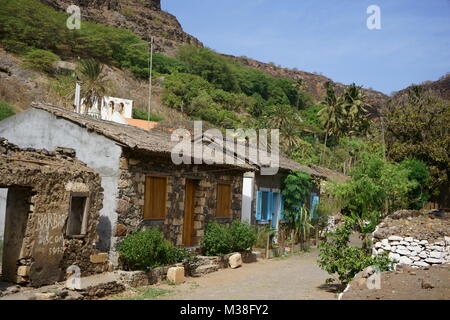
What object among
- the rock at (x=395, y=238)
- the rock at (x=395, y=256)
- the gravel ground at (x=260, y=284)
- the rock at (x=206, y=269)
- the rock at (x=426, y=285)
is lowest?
the gravel ground at (x=260, y=284)

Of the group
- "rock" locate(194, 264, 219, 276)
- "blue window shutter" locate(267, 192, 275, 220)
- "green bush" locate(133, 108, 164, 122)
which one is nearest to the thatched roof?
"rock" locate(194, 264, 219, 276)

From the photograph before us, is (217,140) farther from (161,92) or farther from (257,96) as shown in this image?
(257,96)

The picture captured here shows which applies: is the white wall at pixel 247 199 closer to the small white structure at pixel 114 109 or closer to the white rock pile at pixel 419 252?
the white rock pile at pixel 419 252

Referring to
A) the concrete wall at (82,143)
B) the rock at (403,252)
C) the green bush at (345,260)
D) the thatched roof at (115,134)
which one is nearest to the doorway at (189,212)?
the thatched roof at (115,134)

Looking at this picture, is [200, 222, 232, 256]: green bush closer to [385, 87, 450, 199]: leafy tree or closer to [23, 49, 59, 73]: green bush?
[385, 87, 450, 199]: leafy tree

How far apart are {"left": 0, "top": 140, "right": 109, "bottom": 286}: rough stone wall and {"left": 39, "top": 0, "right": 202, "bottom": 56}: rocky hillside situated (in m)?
70.2

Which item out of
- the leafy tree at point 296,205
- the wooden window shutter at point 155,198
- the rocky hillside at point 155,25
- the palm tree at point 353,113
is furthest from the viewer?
the rocky hillside at point 155,25

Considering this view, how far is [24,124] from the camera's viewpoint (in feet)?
41.8

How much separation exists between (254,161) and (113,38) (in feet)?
182

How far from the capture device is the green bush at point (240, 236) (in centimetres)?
1531

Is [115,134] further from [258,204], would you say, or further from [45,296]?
[258,204]

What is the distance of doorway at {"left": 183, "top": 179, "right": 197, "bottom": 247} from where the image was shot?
568 inches

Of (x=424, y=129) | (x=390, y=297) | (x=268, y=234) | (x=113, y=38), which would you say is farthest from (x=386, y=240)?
(x=113, y=38)

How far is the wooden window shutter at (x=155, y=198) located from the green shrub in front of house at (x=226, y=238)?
210 cm
